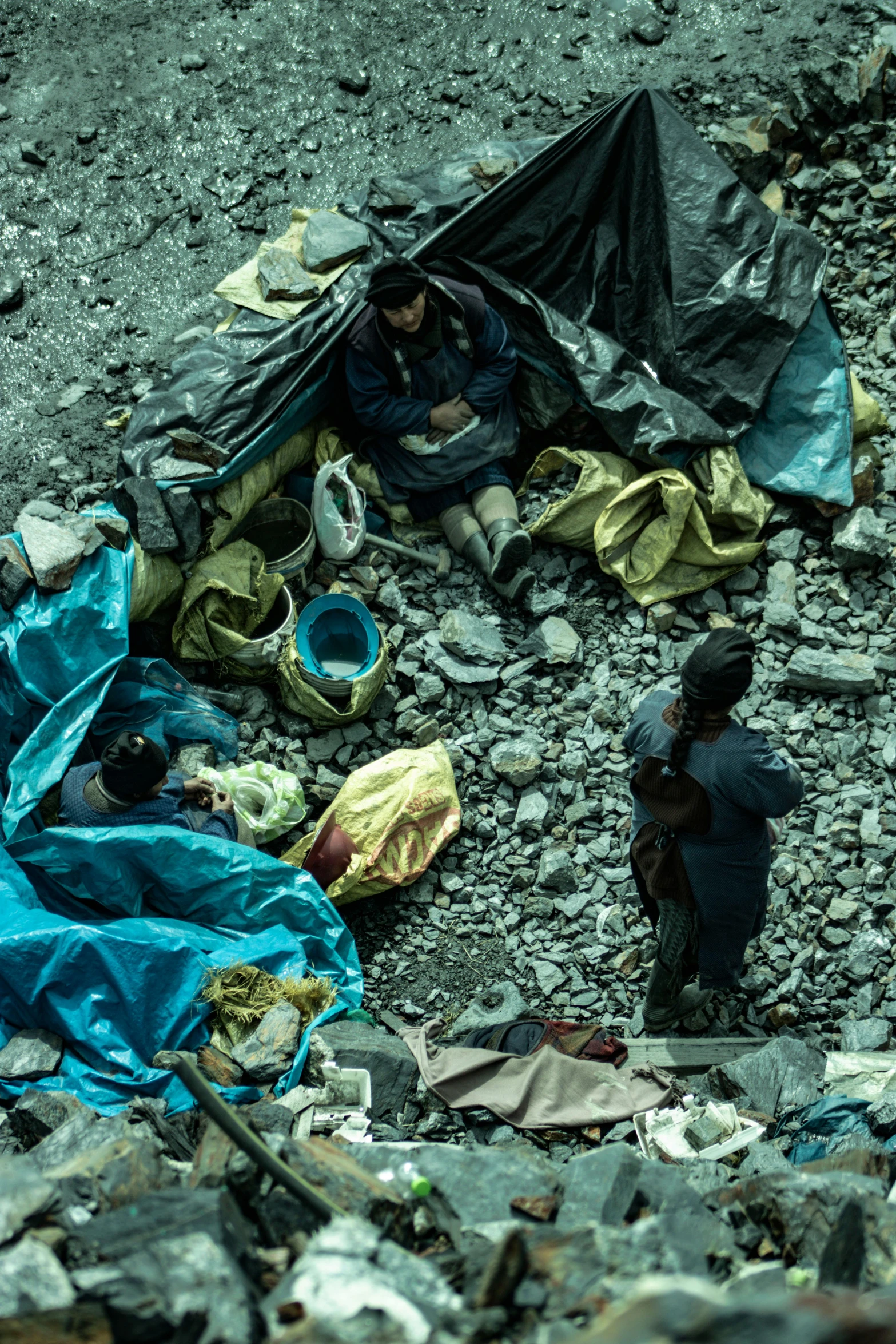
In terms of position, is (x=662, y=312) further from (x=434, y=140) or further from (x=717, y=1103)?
(x=717, y=1103)

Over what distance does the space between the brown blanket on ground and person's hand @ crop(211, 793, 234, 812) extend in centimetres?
127

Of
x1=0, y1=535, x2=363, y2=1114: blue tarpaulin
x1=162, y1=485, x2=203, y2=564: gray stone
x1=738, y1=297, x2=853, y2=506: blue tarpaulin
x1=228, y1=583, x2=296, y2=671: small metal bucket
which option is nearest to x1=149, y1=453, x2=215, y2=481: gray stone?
x1=162, y1=485, x2=203, y2=564: gray stone

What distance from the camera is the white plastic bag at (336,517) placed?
5113 millimetres

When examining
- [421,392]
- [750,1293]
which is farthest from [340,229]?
[750,1293]

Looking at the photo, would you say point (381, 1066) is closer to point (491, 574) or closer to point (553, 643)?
point (553, 643)

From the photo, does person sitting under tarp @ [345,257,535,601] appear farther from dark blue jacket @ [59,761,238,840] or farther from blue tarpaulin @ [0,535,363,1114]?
dark blue jacket @ [59,761,238,840]

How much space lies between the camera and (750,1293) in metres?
2.15

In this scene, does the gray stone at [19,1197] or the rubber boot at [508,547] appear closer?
the gray stone at [19,1197]

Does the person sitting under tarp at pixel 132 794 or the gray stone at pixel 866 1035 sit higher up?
the person sitting under tarp at pixel 132 794

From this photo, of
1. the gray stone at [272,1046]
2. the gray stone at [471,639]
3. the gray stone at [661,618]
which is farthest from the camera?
the gray stone at [661,618]

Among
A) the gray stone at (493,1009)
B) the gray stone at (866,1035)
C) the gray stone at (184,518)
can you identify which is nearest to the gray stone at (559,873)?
the gray stone at (493,1009)

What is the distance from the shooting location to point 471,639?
5.00 metres

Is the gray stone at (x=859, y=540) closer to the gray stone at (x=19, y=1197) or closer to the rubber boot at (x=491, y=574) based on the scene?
the rubber boot at (x=491, y=574)

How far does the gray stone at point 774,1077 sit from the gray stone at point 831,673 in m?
1.68
